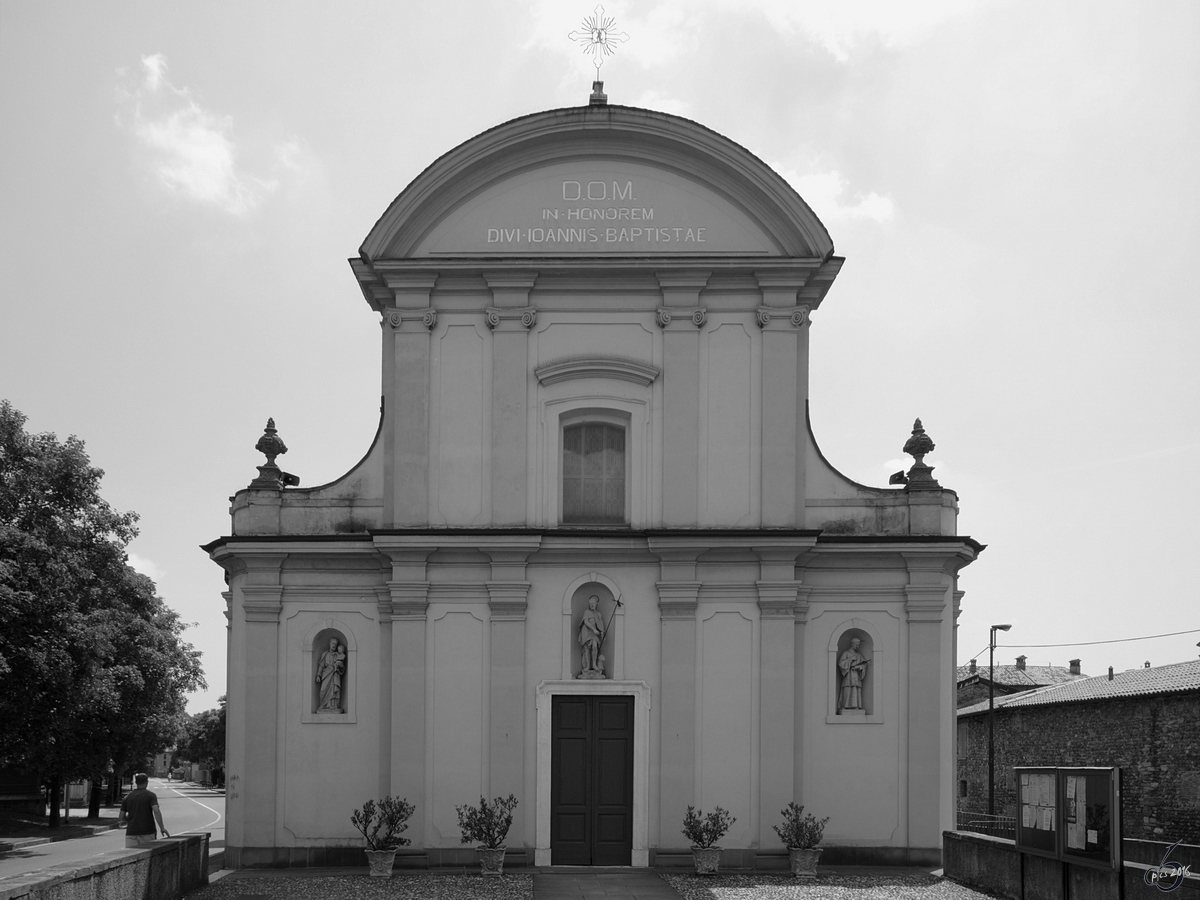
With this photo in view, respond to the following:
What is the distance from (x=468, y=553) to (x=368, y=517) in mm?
1734

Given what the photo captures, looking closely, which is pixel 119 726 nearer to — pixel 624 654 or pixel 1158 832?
pixel 624 654

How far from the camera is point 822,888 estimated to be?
16578mm

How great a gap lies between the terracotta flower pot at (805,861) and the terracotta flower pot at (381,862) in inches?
223

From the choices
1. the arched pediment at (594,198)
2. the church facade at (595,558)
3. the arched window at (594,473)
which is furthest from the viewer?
the arched window at (594,473)

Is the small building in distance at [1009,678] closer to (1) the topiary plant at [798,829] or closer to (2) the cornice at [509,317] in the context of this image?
(1) the topiary plant at [798,829]

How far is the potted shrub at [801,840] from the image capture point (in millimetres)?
17516

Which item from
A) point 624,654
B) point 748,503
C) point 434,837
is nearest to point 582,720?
point 624,654

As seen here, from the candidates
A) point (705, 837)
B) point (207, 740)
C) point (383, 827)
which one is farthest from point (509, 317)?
point (207, 740)

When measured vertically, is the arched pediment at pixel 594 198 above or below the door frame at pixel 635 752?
above

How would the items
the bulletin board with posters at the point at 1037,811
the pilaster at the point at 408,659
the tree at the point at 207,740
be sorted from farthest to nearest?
the tree at the point at 207,740 < the pilaster at the point at 408,659 < the bulletin board with posters at the point at 1037,811

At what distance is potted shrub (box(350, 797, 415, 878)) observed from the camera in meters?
17.4

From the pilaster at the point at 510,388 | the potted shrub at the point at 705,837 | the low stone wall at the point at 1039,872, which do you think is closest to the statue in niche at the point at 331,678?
the pilaster at the point at 510,388

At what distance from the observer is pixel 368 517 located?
19219 mm

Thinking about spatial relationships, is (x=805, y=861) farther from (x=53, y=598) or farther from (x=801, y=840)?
(x=53, y=598)
